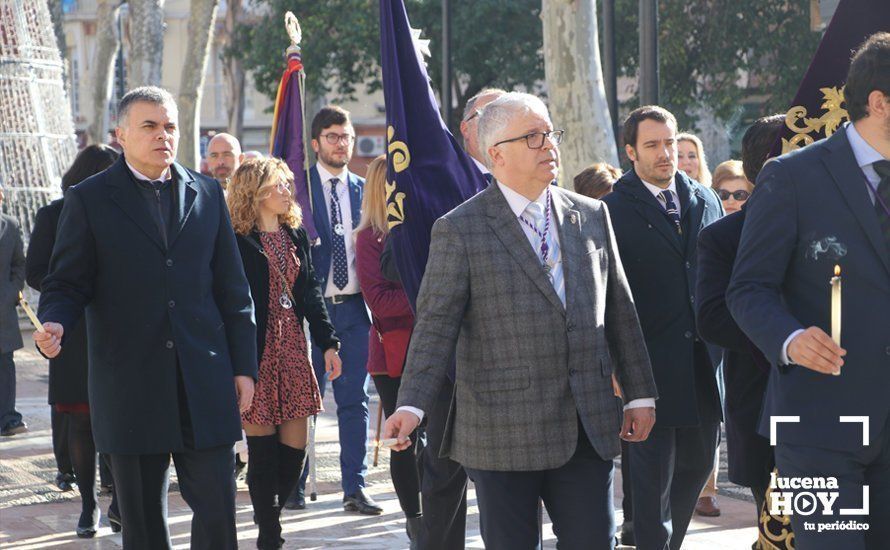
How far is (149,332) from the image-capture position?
540cm

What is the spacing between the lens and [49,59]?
882 inches

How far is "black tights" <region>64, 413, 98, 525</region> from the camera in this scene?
25.5ft

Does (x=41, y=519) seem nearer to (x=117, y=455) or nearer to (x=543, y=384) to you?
(x=117, y=455)

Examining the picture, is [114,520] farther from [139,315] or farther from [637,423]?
[637,423]

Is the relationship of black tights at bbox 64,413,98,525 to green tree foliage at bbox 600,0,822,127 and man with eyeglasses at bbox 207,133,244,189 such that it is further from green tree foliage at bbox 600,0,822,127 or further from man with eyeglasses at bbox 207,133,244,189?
green tree foliage at bbox 600,0,822,127

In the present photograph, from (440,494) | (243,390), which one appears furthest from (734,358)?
(243,390)

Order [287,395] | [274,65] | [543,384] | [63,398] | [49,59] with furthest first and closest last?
[274,65], [49,59], [63,398], [287,395], [543,384]

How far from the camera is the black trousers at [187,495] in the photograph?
17.8ft

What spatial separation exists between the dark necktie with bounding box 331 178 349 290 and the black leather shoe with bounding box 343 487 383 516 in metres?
1.20

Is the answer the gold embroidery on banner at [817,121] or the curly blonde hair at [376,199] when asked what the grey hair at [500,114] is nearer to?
the gold embroidery on banner at [817,121]

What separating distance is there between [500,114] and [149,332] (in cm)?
152

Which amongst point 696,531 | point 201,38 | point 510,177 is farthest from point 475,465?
point 201,38

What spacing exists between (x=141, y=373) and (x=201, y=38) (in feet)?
58.1

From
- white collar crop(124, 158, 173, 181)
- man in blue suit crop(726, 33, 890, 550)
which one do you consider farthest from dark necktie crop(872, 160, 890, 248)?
white collar crop(124, 158, 173, 181)
